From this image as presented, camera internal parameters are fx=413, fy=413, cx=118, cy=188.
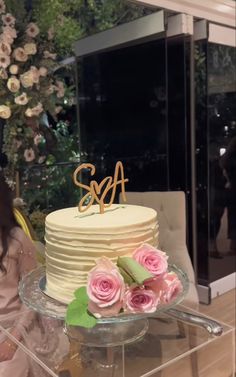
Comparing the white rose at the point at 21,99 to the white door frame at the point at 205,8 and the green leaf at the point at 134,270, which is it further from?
the green leaf at the point at 134,270

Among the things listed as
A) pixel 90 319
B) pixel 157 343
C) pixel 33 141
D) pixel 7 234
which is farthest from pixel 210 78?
pixel 90 319

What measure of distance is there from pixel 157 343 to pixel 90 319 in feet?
1.22

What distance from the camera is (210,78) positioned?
283 centimetres

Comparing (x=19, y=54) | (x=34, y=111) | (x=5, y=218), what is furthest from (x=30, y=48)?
(x=5, y=218)

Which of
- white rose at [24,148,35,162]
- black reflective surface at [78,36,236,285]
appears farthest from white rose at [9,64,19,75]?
black reflective surface at [78,36,236,285]

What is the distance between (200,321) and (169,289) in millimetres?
393

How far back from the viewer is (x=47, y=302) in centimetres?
111

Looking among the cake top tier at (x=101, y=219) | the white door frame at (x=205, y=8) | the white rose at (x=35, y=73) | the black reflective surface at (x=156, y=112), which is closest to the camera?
the cake top tier at (x=101, y=219)

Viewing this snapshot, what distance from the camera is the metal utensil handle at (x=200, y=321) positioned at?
126 cm

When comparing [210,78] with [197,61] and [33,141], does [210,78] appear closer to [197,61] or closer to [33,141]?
[197,61]

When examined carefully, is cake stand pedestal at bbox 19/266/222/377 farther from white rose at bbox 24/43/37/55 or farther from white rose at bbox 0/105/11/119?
white rose at bbox 24/43/37/55

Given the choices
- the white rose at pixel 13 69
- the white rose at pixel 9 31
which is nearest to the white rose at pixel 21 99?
the white rose at pixel 13 69

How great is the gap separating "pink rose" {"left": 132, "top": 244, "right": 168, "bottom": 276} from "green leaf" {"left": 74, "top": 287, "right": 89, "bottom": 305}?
0.15 metres

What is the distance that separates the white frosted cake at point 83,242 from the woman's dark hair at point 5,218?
1.70ft
